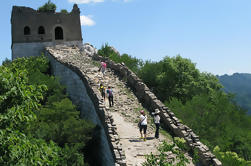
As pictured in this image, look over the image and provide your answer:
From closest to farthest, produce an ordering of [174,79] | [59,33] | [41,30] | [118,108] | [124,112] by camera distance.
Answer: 1. [124,112]
2. [118,108]
3. [174,79]
4. [41,30]
5. [59,33]

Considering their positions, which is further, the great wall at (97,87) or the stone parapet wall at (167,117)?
the great wall at (97,87)

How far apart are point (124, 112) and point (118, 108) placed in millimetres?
594

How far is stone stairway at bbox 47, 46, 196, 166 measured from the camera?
13837 millimetres

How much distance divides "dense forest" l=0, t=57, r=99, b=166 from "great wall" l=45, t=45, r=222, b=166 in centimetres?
103

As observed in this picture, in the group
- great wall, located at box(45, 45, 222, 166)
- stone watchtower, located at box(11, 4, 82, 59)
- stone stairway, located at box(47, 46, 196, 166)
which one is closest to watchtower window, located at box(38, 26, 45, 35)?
stone watchtower, located at box(11, 4, 82, 59)

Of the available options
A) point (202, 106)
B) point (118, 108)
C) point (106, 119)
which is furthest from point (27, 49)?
point (106, 119)

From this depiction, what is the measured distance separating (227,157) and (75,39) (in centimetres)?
2287

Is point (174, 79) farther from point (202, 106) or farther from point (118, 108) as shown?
point (118, 108)

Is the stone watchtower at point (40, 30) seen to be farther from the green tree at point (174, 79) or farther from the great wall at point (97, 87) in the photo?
the green tree at point (174, 79)

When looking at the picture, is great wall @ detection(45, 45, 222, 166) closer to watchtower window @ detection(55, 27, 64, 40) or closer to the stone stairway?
the stone stairway

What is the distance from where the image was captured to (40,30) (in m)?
34.2

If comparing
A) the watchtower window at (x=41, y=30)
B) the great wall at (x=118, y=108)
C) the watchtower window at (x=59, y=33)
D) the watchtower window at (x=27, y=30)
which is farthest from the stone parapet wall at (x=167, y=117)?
the watchtower window at (x=27, y=30)

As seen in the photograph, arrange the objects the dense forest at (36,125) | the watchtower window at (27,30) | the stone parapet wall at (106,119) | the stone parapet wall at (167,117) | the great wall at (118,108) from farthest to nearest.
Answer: the watchtower window at (27,30), the great wall at (118,108), the stone parapet wall at (167,117), the stone parapet wall at (106,119), the dense forest at (36,125)

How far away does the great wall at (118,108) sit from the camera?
13781mm
